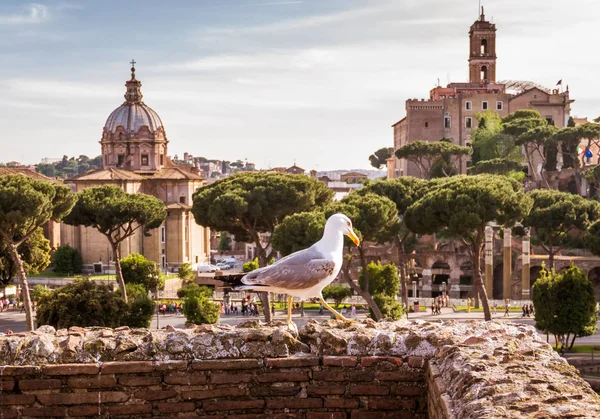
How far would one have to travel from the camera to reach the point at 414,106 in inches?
2859

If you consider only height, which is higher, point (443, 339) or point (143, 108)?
point (143, 108)

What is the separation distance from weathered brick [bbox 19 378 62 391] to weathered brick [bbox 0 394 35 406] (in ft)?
0.18

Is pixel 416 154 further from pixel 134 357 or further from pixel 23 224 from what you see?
pixel 134 357

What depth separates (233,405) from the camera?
20.9ft

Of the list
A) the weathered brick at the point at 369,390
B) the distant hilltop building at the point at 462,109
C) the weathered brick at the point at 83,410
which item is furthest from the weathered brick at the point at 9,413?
the distant hilltop building at the point at 462,109

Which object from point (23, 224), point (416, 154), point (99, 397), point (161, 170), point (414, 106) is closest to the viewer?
point (99, 397)

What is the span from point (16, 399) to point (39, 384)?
0.18 metres

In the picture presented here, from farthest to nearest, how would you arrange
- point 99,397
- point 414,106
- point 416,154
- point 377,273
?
point 414,106
point 416,154
point 377,273
point 99,397

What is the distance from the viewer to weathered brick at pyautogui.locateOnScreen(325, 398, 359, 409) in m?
6.38

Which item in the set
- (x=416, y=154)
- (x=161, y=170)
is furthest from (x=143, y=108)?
(x=416, y=154)

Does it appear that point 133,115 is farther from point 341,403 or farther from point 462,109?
point 341,403

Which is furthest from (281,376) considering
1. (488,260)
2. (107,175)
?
(107,175)

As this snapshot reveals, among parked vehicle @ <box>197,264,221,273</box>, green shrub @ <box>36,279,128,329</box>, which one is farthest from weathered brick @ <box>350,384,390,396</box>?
parked vehicle @ <box>197,264,221,273</box>

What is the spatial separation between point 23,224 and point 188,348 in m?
22.1
